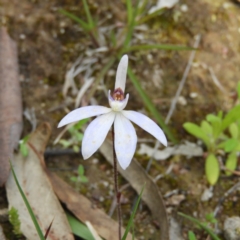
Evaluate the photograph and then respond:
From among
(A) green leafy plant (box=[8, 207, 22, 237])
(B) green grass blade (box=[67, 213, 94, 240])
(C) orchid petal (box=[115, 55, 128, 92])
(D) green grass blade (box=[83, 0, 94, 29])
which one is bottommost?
(B) green grass blade (box=[67, 213, 94, 240])

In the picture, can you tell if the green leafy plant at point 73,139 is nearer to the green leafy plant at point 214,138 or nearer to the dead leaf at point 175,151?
→ the dead leaf at point 175,151

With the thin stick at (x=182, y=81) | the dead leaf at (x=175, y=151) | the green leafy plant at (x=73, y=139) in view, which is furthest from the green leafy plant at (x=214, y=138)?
the green leafy plant at (x=73, y=139)

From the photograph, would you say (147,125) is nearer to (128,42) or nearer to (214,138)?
(214,138)

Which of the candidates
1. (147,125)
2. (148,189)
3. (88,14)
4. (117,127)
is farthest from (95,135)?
(88,14)

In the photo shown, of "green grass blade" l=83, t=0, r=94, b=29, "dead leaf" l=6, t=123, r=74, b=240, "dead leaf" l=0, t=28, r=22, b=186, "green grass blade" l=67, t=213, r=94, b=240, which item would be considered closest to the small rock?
"green grass blade" l=67, t=213, r=94, b=240

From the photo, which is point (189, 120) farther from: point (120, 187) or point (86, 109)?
point (86, 109)

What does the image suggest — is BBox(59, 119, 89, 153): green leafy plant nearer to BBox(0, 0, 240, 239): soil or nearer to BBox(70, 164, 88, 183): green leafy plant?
BBox(0, 0, 240, 239): soil

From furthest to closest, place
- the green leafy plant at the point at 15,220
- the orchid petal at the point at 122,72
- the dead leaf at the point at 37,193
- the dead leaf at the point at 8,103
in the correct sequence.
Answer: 1. the dead leaf at the point at 8,103
2. the dead leaf at the point at 37,193
3. the green leafy plant at the point at 15,220
4. the orchid petal at the point at 122,72

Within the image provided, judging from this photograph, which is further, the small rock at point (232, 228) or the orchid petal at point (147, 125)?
the small rock at point (232, 228)
